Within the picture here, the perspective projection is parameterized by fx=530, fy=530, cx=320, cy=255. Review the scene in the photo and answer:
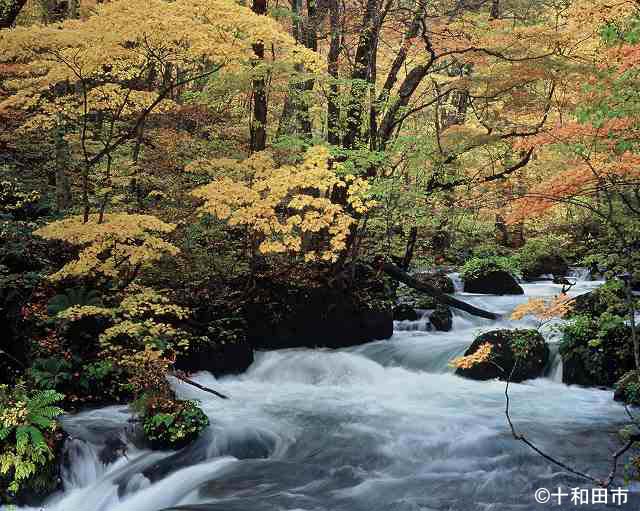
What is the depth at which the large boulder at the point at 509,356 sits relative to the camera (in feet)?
32.7

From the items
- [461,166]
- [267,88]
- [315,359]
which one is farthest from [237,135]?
[315,359]

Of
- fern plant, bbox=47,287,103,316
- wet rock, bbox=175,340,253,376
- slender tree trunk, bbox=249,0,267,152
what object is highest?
slender tree trunk, bbox=249,0,267,152

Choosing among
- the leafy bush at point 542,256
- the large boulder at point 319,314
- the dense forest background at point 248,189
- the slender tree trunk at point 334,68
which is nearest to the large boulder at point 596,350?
the dense forest background at point 248,189

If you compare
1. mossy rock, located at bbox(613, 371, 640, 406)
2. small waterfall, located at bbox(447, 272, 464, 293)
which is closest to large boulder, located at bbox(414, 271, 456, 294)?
small waterfall, located at bbox(447, 272, 464, 293)

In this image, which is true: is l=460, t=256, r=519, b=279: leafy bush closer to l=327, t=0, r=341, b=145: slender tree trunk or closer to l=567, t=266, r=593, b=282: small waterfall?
l=567, t=266, r=593, b=282: small waterfall

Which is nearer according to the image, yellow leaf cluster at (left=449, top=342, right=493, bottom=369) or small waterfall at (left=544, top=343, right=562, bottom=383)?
yellow leaf cluster at (left=449, top=342, right=493, bottom=369)

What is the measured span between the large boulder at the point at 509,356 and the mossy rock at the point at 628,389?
1.58 meters

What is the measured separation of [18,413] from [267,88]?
26.4 ft

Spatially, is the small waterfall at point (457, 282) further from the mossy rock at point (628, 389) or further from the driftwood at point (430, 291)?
the mossy rock at point (628, 389)

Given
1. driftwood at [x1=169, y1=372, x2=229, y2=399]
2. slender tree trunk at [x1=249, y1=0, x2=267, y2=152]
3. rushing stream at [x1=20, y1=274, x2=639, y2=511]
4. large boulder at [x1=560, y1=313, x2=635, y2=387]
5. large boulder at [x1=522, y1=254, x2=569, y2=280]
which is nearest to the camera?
rushing stream at [x1=20, y1=274, x2=639, y2=511]

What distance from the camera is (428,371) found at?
36.4ft

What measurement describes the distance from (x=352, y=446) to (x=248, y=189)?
427 centimetres

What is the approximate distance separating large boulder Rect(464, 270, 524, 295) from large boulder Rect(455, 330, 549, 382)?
6.28m

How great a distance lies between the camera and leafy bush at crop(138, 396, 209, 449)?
7227 mm
